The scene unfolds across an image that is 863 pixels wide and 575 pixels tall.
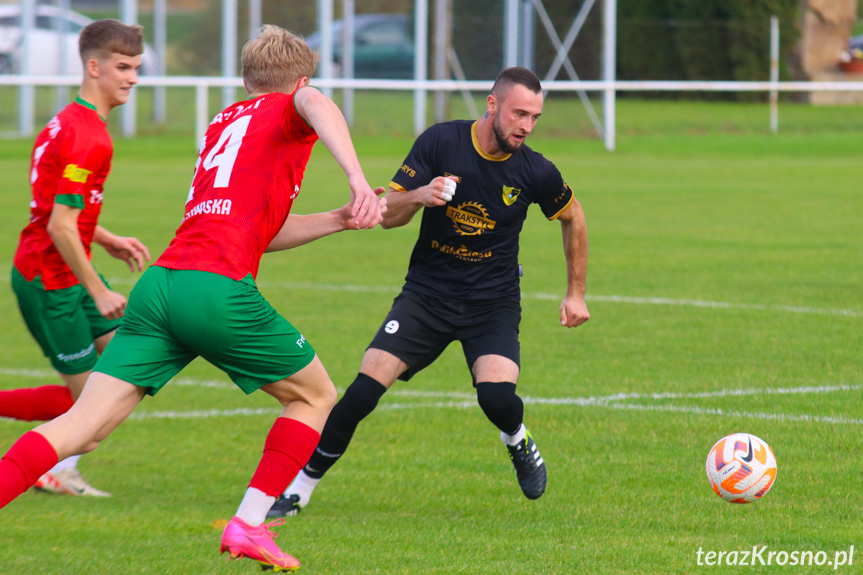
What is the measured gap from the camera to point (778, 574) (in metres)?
4.46

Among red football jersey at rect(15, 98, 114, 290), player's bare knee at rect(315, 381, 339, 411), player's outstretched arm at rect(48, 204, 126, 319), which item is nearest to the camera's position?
player's bare knee at rect(315, 381, 339, 411)

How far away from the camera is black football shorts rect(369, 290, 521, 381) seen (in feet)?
18.5

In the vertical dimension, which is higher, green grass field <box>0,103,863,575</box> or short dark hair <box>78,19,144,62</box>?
short dark hair <box>78,19,144,62</box>

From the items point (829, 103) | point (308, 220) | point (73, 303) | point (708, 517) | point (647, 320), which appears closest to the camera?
point (308, 220)

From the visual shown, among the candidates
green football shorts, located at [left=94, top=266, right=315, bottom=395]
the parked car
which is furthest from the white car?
green football shorts, located at [left=94, top=266, right=315, bottom=395]

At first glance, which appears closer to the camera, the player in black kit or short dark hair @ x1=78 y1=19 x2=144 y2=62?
the player in black kit

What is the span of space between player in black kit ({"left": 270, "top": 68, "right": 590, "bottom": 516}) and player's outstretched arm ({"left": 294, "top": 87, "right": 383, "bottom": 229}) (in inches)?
50.9

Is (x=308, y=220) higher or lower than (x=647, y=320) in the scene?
higher

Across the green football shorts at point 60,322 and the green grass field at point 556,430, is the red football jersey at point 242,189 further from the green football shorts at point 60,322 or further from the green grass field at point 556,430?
the green football shorts at point 60,322

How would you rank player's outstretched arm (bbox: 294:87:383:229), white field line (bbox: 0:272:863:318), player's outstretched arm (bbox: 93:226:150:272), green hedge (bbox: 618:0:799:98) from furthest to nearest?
green hedge (bbox: 618:0:799:98) → white field line (bbox: 0:272:863:318) → player's outstretched arm (bbox: 93:226:150:272) → player's outstretched arm (bbox: 294:87:383:229)

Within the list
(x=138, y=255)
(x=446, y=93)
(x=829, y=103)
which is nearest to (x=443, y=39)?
(x=446, y=93)

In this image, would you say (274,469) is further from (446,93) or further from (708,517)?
(446,93)

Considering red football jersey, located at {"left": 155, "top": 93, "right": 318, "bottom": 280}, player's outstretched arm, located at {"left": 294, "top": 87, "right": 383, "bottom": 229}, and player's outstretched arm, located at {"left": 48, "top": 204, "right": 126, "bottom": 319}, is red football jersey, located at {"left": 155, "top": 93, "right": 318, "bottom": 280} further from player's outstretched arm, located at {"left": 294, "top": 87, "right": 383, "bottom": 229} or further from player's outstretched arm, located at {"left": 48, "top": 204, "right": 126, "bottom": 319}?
player's outstretched arm, located at {"left": 48, "top": 204, "right": 126, "bottom": 319}

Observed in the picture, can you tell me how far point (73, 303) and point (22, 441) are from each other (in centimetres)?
187
